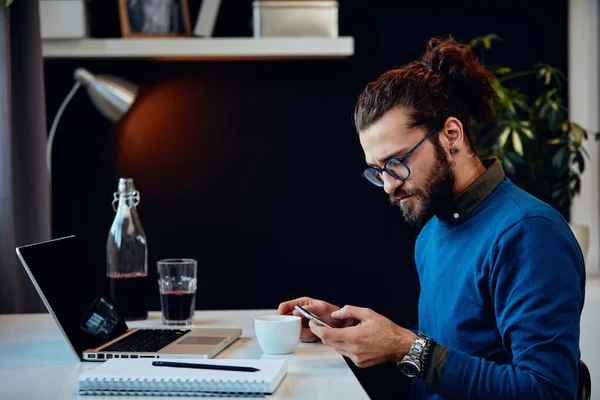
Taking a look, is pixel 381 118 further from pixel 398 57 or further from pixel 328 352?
pixel 398 57

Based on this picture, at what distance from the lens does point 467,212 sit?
5.08 feet

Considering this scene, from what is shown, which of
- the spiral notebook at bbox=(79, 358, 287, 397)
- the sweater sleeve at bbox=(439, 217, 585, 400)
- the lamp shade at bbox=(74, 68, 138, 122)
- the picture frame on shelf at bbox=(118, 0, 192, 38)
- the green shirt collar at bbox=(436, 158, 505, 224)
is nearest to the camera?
the spiral notebook at bbox=(79, 358, 287, 397)

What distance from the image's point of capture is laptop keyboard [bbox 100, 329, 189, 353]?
1421mm

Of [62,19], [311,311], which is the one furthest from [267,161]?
[311,311]

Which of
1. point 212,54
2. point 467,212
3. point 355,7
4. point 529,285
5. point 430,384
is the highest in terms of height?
point 355,7

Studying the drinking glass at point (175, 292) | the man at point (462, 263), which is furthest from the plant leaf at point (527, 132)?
the drinking glass at point (175, 292)

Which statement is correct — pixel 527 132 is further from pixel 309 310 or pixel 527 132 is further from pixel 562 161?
pixel 309 310

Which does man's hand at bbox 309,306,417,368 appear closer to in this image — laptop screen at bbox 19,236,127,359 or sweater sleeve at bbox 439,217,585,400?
sweater sleeve at bbox 439,217,585,400

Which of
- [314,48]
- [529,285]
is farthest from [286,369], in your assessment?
[314,48]

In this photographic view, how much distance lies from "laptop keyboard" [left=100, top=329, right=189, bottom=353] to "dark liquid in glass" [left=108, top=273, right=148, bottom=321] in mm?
175

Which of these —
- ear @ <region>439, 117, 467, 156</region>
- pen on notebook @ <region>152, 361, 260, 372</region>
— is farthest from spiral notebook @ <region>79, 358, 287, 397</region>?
ear @ <region>439, 117, 467, 156</region>

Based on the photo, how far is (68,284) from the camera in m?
1.50

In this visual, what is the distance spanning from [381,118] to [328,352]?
19.5 inches

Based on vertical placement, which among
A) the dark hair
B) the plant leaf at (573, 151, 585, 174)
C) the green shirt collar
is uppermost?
the dark hair
